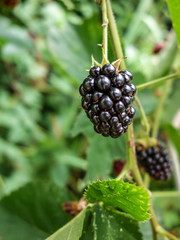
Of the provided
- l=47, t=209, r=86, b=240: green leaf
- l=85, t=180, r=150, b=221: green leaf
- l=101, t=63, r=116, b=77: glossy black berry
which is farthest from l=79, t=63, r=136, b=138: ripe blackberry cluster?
l=47, t=209, r=86, b=240: green leaf

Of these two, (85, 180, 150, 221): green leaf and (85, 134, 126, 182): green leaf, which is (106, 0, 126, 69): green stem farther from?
(85, 134, 126, 182): green leaf

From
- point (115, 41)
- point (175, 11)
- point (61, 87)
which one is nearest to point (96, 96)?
point (115, 41)

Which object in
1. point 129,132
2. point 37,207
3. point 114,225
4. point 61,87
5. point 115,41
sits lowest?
point 114,225

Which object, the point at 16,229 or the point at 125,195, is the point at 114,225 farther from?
the point at 16,229

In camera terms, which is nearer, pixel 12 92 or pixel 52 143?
pixel 52 143

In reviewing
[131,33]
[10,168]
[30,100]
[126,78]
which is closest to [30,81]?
[30,100]

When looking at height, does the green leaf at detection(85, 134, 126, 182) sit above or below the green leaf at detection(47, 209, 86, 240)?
above

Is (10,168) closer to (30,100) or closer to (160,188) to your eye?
(30,100)
